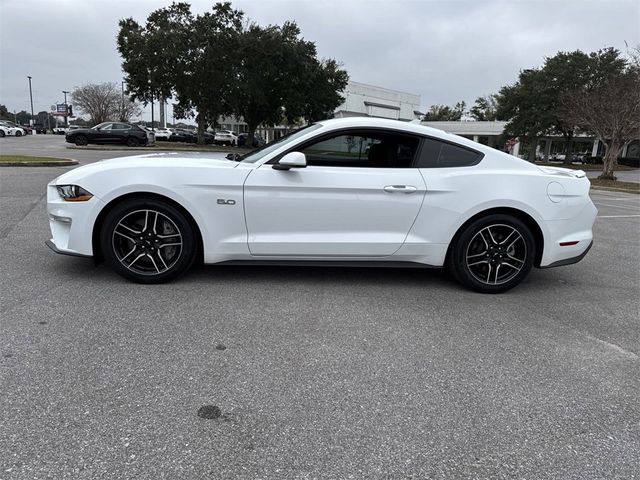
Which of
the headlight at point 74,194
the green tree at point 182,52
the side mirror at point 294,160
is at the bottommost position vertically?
the headlight at point 74,194

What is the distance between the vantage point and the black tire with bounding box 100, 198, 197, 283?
414cm

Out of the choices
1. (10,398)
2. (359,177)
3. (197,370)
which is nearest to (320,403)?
(197,370)

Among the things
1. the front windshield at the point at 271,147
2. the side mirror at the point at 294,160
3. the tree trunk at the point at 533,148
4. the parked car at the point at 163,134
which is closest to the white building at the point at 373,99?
the parked car at the point at 163,134

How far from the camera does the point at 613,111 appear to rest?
24.9 metres

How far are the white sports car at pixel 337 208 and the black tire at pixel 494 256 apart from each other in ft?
0.03

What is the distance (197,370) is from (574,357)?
2531 mm

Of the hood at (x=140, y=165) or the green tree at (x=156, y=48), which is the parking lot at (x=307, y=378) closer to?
the hood at (x=140, y=165)

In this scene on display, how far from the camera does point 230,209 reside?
164 inches

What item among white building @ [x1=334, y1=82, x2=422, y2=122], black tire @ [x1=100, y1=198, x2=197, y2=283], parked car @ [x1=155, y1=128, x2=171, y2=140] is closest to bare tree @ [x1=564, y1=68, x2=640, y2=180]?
black tire @ [x1=100, y1=198, x2=197, y2=283]

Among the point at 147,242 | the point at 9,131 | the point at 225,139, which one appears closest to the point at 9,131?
the point at 9,131

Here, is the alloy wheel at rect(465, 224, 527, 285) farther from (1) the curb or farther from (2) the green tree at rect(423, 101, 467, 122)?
(2) the green tree at rect(423, 101, 467, 122)

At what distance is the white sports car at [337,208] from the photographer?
163 inches

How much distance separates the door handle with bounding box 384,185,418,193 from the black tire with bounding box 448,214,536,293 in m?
0.64

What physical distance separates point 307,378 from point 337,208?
1.81 m
